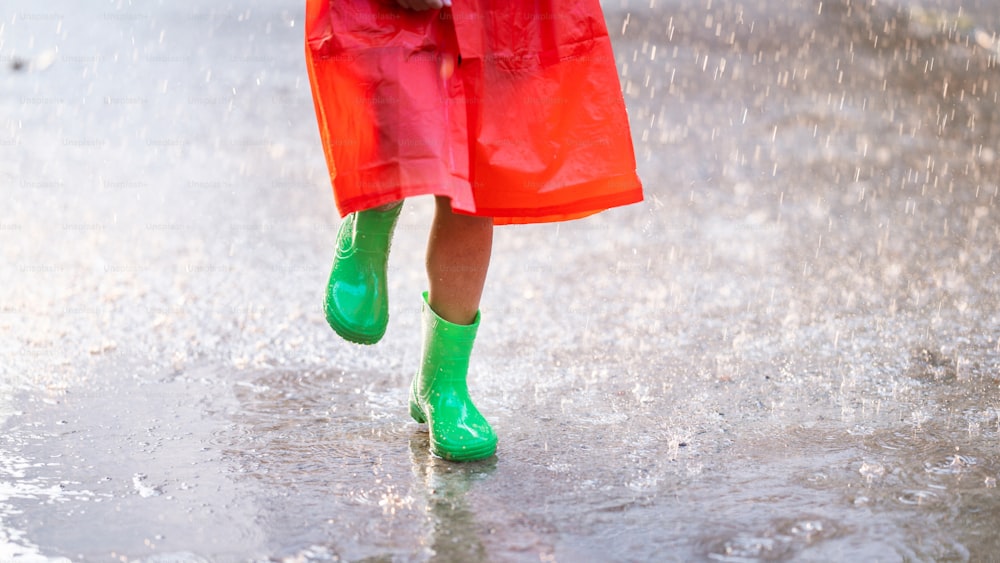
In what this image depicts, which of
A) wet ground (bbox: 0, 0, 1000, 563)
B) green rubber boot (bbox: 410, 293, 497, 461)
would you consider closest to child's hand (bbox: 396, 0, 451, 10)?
green rubber boot (bbox: 410, 293, 497, 461)

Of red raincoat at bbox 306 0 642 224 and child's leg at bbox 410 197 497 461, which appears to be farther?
child's leg at bbox 410 197 497 461

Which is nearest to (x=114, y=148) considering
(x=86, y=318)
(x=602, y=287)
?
(x=86, y=318)

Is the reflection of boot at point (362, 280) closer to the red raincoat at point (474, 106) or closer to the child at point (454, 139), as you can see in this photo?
the child at point (454, 139)

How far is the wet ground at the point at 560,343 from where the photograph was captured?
1.82 m

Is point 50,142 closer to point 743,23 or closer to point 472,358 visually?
point 472,358

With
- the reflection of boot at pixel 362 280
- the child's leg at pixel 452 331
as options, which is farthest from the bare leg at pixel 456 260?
the reflection of boot at pixel 362 280

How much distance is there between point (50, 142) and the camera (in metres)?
5.54

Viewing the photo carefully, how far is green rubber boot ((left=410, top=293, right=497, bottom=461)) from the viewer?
2.11 m

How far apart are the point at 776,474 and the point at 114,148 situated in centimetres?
430

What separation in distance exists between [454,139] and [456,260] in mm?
246

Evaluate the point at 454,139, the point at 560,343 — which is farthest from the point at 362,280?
the point at 560,343

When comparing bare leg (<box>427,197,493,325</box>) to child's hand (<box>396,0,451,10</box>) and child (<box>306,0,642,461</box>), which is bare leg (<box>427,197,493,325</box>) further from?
child's hand (<box>396,0,451,10</box>)

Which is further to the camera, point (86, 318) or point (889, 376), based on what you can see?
point (86, 318)

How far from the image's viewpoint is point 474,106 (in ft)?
6.81
